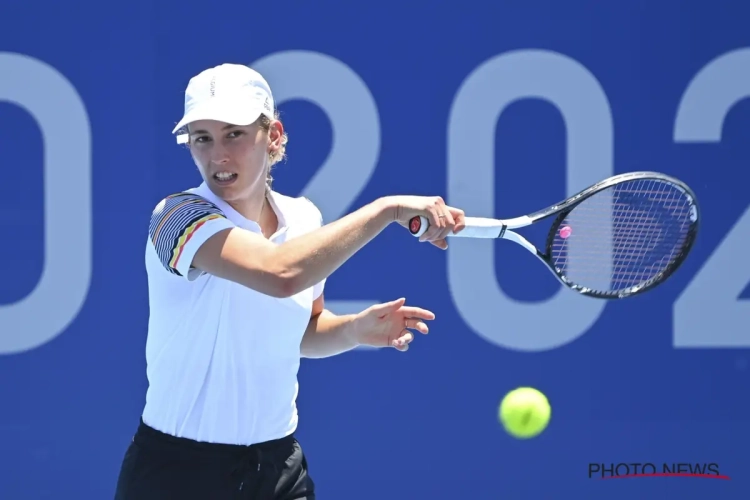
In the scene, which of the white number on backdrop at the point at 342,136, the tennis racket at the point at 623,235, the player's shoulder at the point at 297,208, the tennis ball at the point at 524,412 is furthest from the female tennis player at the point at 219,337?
the tennis ball at the point at 524,412

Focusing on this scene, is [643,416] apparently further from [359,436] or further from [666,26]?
[666,26]

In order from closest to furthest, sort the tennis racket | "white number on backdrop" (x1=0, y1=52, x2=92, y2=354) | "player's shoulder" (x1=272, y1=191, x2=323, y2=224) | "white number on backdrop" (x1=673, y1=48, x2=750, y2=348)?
"player's shoulder" (x1=272, y1=191, x2=323, y2=224) → the tennis racket → "white number on backdrop" (x1=0, y1=52, x2=92, y2=354) → "white number on backdrop" (x1=673, y1=48, x2=750, y2=348)

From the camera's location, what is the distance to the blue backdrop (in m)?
3.63

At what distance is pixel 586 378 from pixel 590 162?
2.50 ft

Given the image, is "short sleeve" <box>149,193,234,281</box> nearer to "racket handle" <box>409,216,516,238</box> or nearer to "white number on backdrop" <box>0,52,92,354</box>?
"racket handle" <box>409,216,516,238</box>

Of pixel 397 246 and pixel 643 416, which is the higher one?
pixel 397 246

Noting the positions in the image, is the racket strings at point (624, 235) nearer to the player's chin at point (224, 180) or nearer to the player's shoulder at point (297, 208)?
the player's shoulder at point (297, 208)

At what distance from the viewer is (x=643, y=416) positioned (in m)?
3.78

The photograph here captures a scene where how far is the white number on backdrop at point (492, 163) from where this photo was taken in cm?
372

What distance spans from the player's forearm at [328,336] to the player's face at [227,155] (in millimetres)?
431

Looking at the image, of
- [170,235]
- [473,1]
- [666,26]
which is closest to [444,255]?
[473,1]

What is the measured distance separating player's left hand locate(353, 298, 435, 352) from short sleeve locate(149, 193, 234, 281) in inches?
19.7

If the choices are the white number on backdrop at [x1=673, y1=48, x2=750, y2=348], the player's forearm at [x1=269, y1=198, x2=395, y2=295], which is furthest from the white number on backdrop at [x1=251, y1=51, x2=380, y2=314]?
the player's forearm at [x1=269, y1=198, x2=395, y2=295]

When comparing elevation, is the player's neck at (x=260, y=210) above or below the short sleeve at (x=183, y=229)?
above
